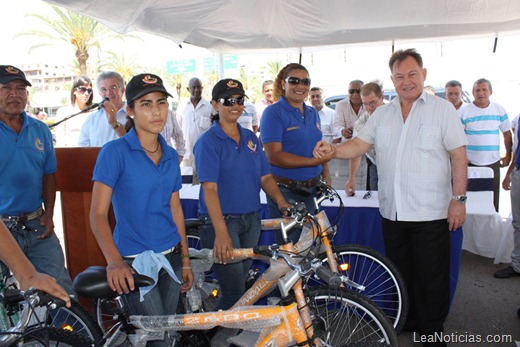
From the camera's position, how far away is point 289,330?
1.86 m

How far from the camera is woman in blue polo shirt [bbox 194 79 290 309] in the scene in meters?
2.51

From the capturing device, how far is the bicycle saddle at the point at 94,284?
70.2 inches

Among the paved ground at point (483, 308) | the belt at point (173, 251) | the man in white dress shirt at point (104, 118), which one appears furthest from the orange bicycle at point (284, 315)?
the man in white dress shirt at point (104, 118)

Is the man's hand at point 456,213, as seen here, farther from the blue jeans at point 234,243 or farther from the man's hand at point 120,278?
the man's hand at point 120,278

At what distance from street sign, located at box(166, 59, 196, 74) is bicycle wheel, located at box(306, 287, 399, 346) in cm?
2405

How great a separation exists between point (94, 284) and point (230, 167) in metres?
1.11

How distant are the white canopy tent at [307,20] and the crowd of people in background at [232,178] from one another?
4.19ft

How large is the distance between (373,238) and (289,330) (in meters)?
1.97

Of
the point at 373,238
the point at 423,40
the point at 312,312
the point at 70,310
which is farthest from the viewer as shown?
the point at 423,40

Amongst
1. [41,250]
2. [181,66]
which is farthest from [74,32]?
[41,250]

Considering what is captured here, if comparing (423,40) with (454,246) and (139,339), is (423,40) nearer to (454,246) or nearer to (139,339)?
(454,246)

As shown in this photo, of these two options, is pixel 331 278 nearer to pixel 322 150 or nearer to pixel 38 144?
pixel 322 150

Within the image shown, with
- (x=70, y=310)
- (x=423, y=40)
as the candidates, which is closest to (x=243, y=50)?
(x=423, y=40)

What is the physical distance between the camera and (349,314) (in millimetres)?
2311
